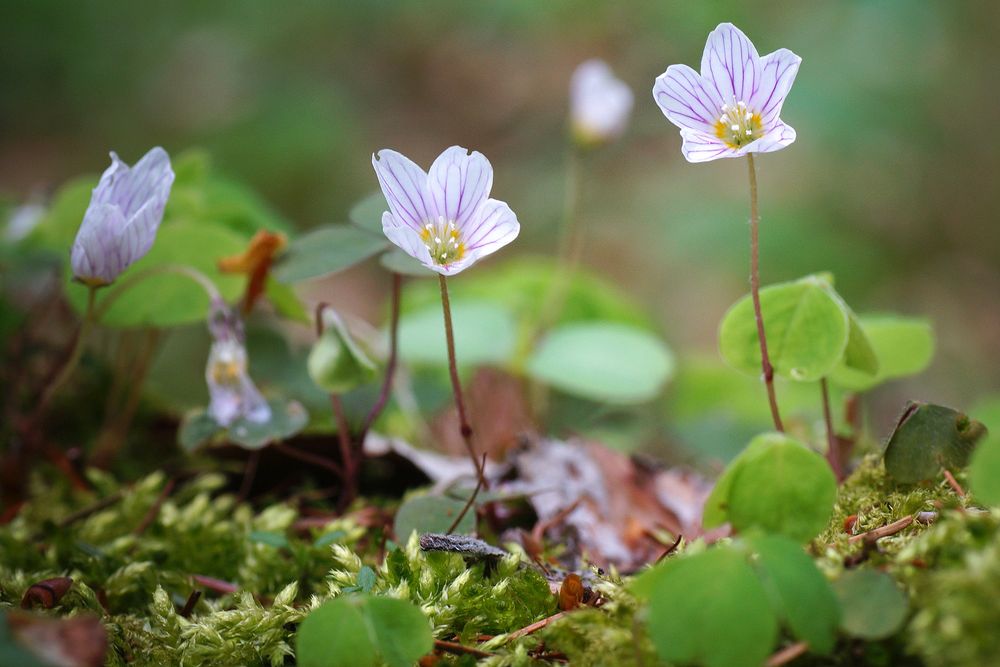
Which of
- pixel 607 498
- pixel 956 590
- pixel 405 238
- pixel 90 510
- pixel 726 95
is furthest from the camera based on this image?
pixel 607 498

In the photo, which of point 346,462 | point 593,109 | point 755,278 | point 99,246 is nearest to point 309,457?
point 346,462

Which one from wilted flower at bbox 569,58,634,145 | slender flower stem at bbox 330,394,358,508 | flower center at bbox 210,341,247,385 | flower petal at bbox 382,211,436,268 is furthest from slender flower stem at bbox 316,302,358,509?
wilted flower at bbox 569,58,634,145

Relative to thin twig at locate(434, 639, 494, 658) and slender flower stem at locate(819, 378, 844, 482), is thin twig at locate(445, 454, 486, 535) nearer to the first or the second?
thin twig at locate(434, 639, 494, 658)

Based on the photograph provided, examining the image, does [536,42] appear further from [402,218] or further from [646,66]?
[402,218]

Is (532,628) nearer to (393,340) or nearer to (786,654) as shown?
(786,654)

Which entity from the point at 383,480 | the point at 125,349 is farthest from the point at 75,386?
the point at 383,480
